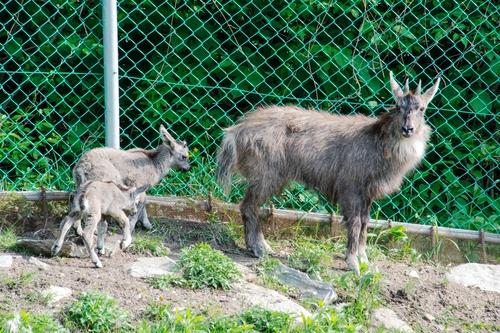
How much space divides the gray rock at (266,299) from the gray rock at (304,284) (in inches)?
A: 7.5

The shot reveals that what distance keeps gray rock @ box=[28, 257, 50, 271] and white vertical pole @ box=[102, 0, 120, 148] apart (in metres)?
1.41

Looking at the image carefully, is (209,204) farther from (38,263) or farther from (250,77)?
(38,263)

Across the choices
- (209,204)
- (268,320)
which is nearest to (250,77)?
(209,204)

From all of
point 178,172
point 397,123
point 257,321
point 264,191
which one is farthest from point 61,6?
point 257,321

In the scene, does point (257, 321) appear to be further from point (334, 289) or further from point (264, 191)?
point (264, 191)

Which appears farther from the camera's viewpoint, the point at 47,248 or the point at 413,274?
the point at 413,274

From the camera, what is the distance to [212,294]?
637cm

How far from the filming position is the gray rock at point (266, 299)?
620 cm

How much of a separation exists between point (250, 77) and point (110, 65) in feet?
4.51

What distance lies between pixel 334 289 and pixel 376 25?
2.53 m

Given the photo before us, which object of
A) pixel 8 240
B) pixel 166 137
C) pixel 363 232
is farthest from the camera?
pixel 166 137

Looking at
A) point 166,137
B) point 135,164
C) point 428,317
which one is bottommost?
point 428,317

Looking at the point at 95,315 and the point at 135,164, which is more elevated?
the point at 135,164

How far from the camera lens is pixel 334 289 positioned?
678cm
